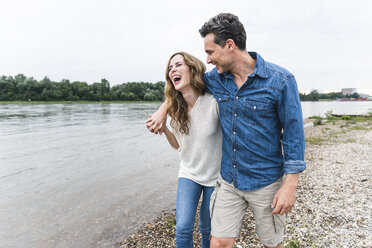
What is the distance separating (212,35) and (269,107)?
87cm

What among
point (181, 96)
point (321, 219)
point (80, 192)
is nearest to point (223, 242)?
point (181, 96)

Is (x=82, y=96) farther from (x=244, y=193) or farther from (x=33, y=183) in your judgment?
(x=244, y=193)

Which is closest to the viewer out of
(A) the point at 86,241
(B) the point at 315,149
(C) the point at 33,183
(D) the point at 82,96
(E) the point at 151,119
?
(E) the point at 151,119

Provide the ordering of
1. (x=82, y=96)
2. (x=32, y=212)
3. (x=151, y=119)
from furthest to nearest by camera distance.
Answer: (x=82, y=96) → (x=32, y=212) → (x=151, y=119)

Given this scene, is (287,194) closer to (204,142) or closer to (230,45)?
(204,142)

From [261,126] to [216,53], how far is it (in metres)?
0.82

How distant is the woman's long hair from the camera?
288 cm

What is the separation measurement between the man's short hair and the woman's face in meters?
0.63

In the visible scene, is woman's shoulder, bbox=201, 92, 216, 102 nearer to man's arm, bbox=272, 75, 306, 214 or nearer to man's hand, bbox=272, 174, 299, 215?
man's arm, bbox=272, 75, 306, 214

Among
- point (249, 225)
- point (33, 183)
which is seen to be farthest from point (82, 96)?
point (249, 225)

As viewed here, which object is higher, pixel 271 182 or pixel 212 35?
pixel 212 35

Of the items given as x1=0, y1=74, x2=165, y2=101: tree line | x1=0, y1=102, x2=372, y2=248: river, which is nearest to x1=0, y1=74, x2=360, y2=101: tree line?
x1=0, y1=74, x2=165, y2=101: tree line

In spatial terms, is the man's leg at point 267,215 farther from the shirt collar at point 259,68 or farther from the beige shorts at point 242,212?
the shirt collar at point 259,68

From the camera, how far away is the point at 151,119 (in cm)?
281
